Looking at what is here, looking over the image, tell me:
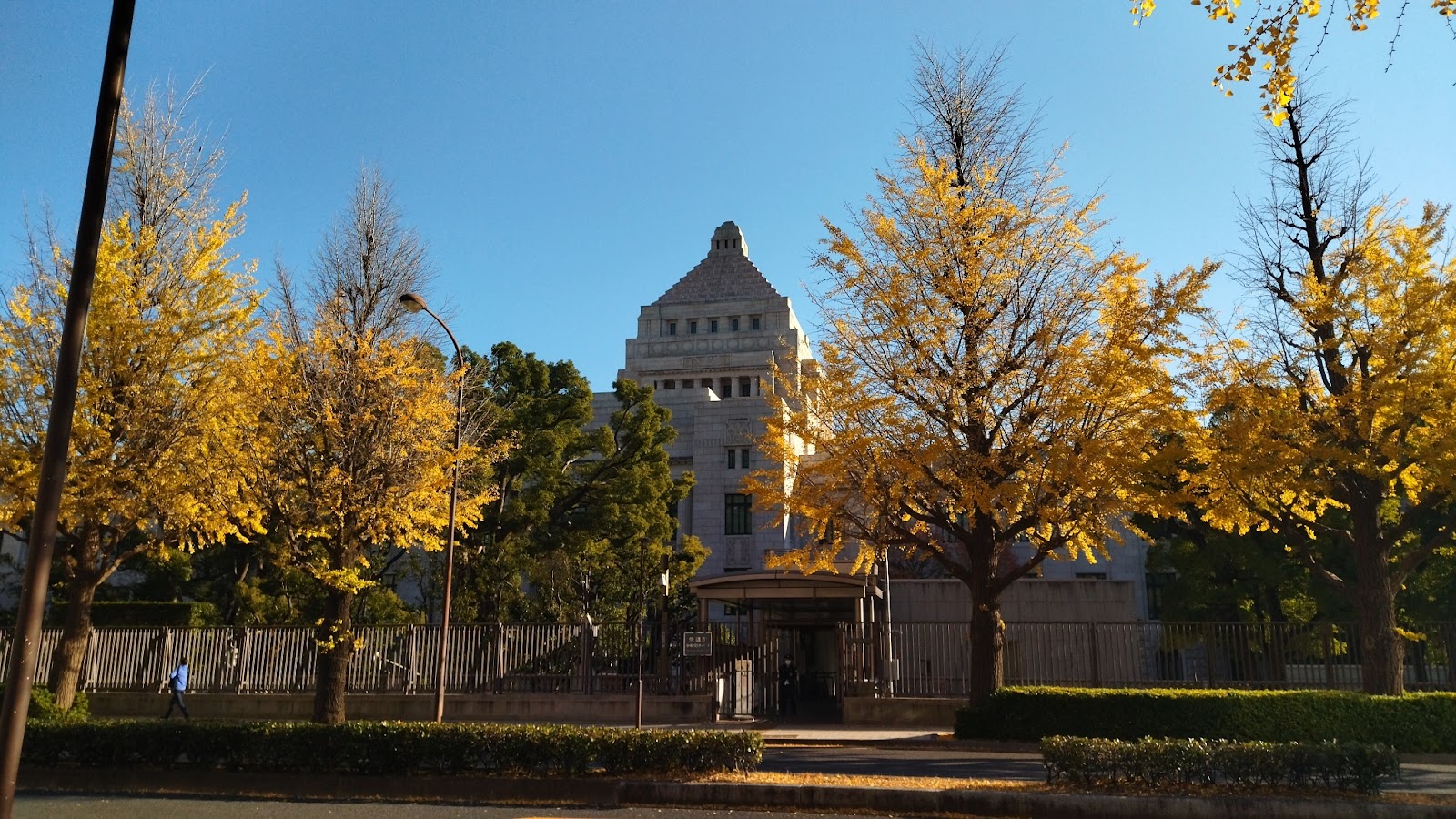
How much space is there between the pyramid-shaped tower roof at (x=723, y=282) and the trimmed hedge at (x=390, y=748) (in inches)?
2287

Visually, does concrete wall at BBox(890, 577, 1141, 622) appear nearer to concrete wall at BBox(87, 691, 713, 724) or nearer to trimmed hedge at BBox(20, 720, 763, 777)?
concrete wall at BBox(87, 691, 713, 724)

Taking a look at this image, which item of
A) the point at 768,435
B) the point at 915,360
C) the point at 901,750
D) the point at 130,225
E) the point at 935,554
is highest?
the point at 130,225

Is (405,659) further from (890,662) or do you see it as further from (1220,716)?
(1220,716)

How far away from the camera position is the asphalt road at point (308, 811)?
412 inches

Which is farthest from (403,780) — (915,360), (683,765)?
(915,360)

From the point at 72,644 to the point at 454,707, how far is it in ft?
26.9

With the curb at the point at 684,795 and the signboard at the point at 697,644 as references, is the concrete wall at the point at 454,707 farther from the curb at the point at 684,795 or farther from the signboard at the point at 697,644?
the curb at the point at 684,795

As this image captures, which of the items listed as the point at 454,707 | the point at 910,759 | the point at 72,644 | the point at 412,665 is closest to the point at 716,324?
the point at 412,665

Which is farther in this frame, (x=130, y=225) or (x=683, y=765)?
(x=130, y=225)

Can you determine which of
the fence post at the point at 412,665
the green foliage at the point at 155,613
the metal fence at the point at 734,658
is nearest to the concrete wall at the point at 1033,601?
the metal fence at the point at 734,658

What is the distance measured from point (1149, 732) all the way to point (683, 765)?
9431 millimetres

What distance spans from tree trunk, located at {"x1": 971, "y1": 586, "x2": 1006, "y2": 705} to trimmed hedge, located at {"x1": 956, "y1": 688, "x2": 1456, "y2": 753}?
0.27 m

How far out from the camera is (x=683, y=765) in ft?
38.3

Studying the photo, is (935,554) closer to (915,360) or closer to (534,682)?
(915,360)
